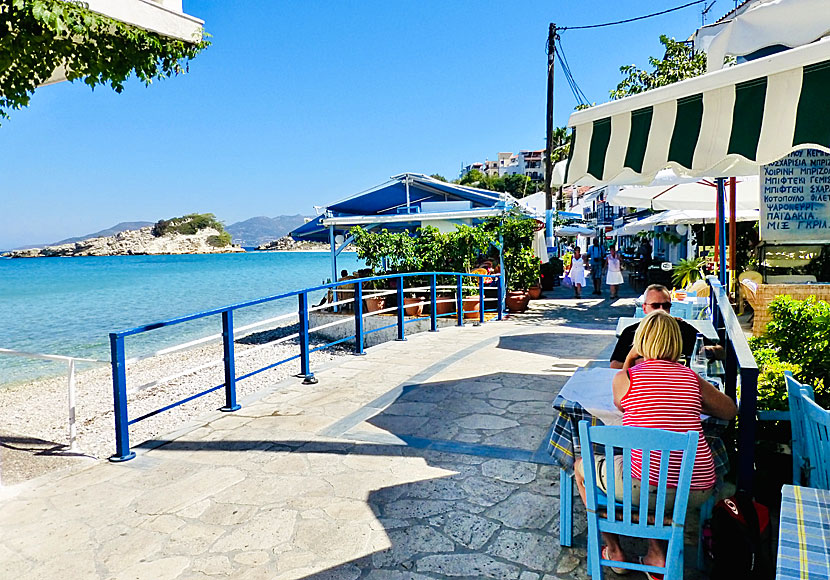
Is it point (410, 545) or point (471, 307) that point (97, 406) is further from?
point (410, 545)

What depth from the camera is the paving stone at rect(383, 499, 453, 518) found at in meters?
3.41

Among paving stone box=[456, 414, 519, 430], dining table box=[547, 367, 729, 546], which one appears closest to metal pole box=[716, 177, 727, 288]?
paving stone box=[456, 414, 519, 430]

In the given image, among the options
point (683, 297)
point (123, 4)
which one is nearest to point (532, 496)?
point (123, 4)

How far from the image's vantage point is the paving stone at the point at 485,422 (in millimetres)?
4859

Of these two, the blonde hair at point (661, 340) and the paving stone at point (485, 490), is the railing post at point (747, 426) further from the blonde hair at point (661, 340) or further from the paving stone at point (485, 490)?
the paving stone at point (485, 490)

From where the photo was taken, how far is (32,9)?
255 cm

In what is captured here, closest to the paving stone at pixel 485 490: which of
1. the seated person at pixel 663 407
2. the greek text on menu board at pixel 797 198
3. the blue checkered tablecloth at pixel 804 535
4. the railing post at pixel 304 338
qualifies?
the seated person at pixel 663 407

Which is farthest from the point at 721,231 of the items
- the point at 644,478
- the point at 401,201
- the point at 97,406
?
the point at 401,201

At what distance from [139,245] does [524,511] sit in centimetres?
16586

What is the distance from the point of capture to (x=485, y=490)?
3699 millimetres

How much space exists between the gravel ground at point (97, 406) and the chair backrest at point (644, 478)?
370 cm

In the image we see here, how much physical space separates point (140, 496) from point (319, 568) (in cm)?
157

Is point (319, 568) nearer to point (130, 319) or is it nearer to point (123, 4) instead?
point (123, 4)

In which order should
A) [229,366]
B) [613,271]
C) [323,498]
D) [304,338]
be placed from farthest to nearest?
[613,271] → [304,338] → [229,366] → [323,498]
